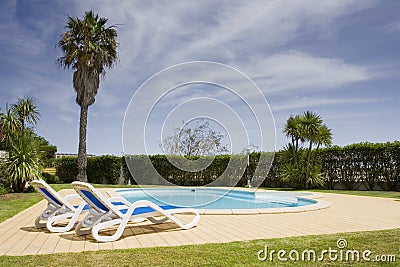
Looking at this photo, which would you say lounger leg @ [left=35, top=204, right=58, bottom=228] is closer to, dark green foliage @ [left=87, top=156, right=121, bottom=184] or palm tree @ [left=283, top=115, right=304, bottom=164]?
palm tree @ [left=283, top=115, right=304, bottom=164]

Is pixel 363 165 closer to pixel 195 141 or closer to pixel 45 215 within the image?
pixel 195 141

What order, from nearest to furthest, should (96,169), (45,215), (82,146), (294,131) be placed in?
(45,215) < (294,131) < (82,146) < (96,169)

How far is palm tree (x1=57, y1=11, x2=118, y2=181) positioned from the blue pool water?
15.3 ft

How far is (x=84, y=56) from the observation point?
18031mm

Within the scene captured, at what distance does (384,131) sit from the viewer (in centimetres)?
1877

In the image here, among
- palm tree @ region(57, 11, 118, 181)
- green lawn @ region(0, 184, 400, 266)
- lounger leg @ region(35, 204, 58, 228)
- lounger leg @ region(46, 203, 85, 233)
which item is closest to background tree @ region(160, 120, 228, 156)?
palm tree @ region(57, 11, 118, 181)

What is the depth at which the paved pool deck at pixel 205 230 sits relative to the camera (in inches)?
183

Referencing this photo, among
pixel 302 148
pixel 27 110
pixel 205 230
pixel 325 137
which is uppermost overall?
pixel 27 110

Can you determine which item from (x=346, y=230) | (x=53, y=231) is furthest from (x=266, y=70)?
(x=53, y=231)

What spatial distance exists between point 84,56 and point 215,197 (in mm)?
10095

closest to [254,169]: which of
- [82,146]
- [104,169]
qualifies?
[104,169]

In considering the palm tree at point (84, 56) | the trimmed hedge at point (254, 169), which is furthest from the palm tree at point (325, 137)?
the palm tree at point (84, 56)

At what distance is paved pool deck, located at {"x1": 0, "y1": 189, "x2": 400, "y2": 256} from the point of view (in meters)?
4.64

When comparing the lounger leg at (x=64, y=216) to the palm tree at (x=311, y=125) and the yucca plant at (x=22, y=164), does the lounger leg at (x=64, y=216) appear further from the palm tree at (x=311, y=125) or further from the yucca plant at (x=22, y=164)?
the palm tree at (x=311, y=125)
